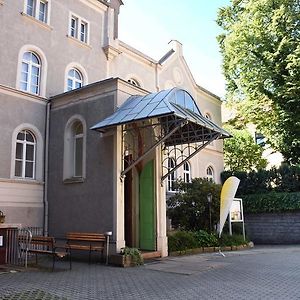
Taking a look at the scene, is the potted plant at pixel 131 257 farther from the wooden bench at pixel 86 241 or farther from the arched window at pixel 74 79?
the arched window at pixel 74 79

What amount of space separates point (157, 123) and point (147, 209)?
3.39 meters

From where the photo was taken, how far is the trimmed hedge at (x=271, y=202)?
24.4m

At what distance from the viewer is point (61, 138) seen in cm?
1559

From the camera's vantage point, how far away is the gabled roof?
40.3 ft

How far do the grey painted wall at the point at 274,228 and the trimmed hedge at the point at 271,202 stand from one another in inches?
16.9

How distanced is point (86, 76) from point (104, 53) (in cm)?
203

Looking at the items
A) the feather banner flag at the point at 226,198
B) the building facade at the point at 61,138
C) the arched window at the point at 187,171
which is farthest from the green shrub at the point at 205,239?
the arched window at the point at 187,171

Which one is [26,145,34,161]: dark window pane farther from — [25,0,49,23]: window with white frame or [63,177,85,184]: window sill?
[25,0,49,23]: window with white frame

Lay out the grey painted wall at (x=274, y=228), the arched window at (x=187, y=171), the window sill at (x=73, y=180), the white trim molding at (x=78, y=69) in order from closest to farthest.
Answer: the window sill at (x=73, y=180) < the white trim molding at (x=78, y=69) < the grey painted wall at (x=274, y=228) < the arched window at (x=187, y=171)

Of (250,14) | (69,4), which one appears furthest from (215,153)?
(69,4)

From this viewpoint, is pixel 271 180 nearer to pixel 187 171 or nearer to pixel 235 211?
pixel 187 171

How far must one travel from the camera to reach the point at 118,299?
7.65 meters

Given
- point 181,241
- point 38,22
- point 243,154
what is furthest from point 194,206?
point 243,154

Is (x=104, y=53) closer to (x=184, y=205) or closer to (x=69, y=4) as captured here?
(x=69, y=4)
